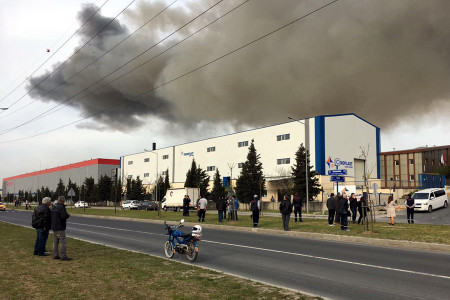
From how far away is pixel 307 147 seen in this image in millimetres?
55625

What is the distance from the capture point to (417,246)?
13.5 m

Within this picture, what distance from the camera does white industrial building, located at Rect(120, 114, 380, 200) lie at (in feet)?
180

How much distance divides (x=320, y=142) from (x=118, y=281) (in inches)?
1969

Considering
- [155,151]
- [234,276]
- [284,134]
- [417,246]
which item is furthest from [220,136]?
[234,276]

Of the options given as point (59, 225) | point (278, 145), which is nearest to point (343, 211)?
point (59, 225)

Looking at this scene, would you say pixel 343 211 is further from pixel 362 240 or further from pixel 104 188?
pixel 104 188

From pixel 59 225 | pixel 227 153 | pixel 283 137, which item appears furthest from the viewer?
pixel 227 153

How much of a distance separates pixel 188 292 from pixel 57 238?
5.27 m

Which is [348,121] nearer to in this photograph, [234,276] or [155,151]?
[155,151]

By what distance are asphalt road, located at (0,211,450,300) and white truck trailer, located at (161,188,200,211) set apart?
35.5 m

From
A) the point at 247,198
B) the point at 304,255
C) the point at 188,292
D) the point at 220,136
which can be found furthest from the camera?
the point at 220,136

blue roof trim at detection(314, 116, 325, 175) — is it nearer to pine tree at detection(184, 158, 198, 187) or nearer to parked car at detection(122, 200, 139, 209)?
pine tree at detection(184, 158, 198, 187)

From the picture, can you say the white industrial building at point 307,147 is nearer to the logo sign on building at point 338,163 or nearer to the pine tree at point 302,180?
the logo sign on building at point 338,163

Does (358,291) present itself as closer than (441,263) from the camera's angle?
Yes
